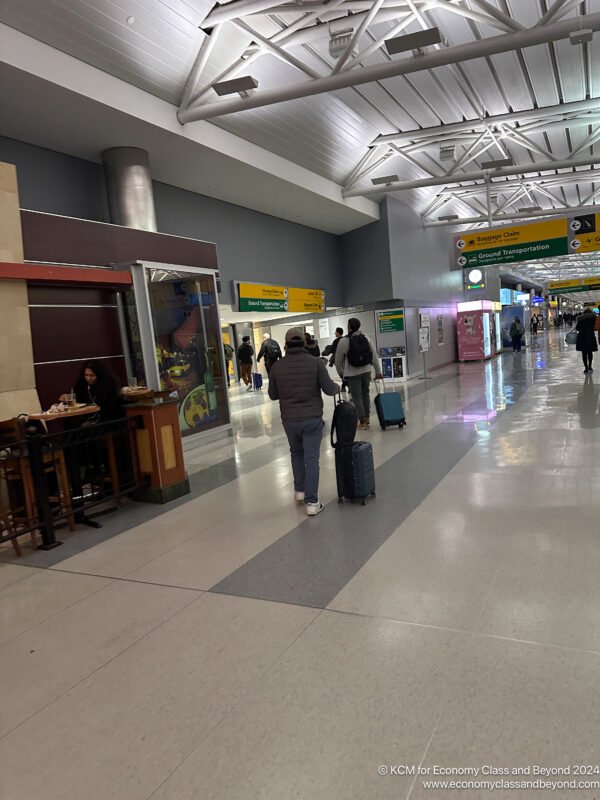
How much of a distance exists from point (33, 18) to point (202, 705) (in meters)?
7.13

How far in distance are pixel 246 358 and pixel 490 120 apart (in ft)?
30.6

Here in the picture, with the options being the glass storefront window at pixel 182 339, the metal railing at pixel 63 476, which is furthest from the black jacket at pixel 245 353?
the metal railing at pixel 63 476

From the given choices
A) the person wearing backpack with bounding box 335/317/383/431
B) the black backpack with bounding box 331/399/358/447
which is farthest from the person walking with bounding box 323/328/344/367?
the black backpack with bounding box 331/399/358/447

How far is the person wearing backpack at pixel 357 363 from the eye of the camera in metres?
8.14

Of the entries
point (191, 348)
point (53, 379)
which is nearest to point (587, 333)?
point (191, 348)

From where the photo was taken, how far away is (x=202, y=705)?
2412 millimetres

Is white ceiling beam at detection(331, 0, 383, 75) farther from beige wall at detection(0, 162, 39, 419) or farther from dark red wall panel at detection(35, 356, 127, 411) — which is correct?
dark red wall panel at detection(35, 356, 127, 411)

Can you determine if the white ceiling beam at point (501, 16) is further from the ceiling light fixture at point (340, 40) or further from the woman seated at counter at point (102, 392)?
the woman seated at counter at point (102, 392)

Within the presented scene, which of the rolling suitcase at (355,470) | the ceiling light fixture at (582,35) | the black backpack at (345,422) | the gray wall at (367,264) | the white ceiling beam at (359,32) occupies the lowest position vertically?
the rolling suitcase at (355,470)

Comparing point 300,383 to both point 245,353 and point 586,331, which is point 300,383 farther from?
point 245,353

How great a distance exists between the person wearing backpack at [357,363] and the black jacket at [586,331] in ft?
25.7

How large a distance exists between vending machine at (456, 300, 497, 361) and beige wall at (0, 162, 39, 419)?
60.9ft

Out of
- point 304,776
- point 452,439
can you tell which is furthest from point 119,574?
point 452,439

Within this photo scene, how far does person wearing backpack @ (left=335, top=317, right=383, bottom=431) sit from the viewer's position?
26.7ft
